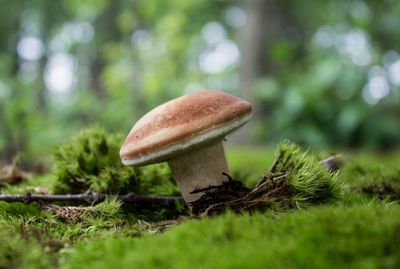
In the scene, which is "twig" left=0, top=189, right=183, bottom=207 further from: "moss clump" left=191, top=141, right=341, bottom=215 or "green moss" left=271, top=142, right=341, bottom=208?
"green moss" left=271, top=142, right=341, bottom=208

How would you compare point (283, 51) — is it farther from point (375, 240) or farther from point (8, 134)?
point (375, 240)

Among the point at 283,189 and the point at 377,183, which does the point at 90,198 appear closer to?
the point at 283,189

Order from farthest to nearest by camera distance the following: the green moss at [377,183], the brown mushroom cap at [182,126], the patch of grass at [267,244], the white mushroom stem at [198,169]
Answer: the green moss at [377,183] → the white mushroom stem at [198,169] → the brown mushroom cap at [182,126] → the patch of grass at [267,244]

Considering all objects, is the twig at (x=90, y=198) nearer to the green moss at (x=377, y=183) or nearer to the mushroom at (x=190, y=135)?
the mushroom at (x=190, y=135)

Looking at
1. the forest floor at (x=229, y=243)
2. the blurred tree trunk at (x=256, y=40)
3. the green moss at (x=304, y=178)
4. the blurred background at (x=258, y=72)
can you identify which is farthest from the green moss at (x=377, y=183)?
the blurred tree trunk at (x=256, y=40)

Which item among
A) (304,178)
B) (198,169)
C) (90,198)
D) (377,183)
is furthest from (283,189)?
(90,198)
